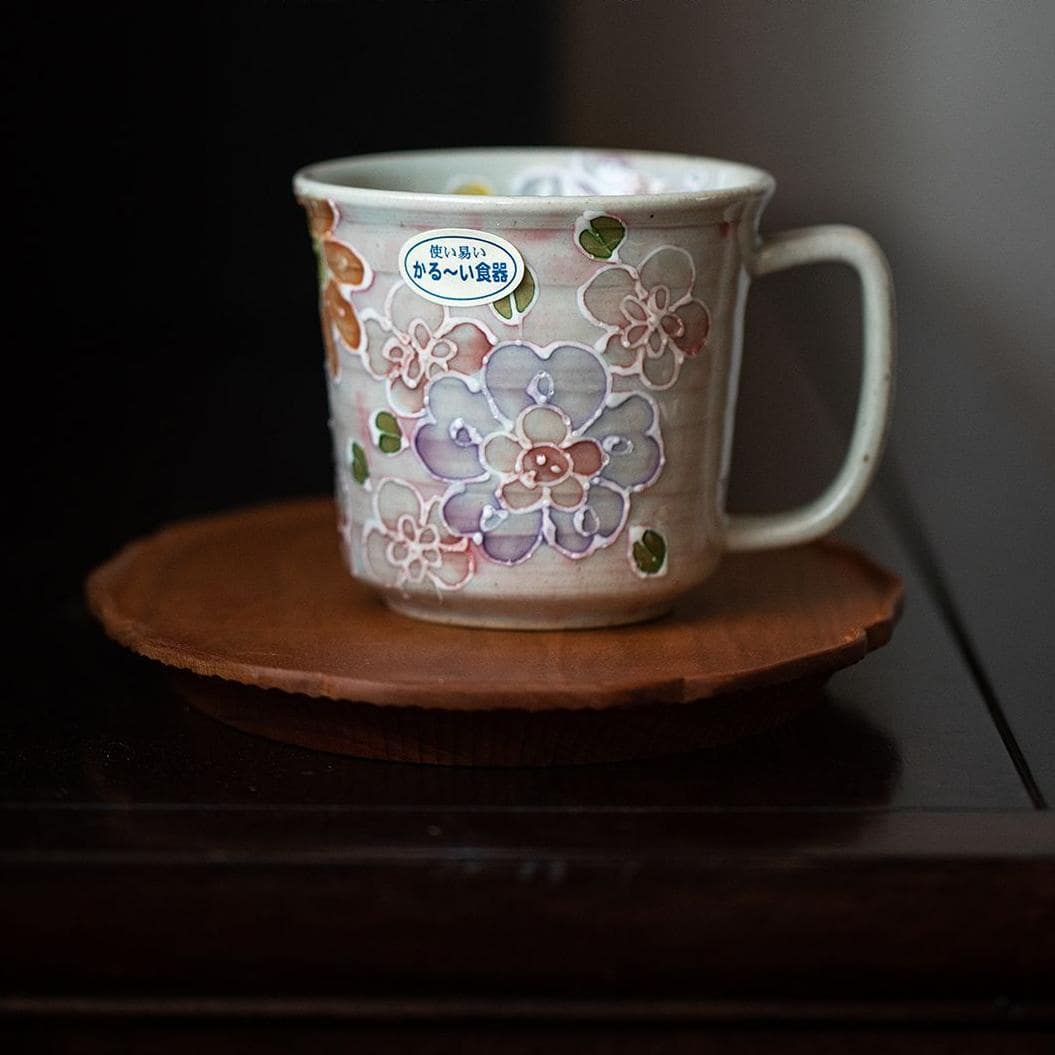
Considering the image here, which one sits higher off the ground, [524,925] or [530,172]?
[530,172]

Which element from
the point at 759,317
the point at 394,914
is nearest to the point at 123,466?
the point at 759,317

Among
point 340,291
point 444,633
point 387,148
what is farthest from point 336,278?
point 387,148

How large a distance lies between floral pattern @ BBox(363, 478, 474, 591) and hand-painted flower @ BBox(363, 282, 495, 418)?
0.03 meters

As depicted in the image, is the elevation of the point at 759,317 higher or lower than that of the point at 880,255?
lower

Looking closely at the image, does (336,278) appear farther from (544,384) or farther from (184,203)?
(184,203)

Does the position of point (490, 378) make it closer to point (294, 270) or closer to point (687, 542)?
point (687, 542)

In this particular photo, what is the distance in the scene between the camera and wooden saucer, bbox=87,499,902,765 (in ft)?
1.26

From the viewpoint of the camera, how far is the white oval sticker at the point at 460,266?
406 millimetres

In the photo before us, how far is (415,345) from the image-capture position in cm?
42

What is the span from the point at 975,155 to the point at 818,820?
0.49 m

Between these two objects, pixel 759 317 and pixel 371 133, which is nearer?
pixel 371 133

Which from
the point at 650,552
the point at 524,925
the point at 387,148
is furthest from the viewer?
the point at 387,148

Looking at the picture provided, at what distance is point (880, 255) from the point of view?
0.46 m

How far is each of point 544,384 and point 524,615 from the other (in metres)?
0.07
